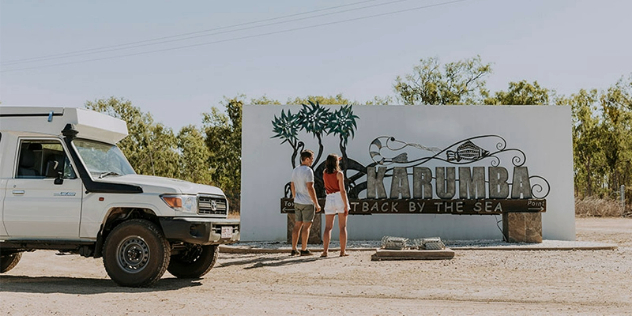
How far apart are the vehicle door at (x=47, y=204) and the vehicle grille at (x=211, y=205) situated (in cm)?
155

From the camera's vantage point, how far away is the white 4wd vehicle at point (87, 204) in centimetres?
820

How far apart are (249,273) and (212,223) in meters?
1.77

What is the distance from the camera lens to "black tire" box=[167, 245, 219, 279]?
31.0ft

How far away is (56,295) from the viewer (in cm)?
738

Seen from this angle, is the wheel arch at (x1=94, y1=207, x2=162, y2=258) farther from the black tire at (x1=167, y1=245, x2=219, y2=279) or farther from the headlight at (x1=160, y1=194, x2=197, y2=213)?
the black tire at (x1=167, y1=245, x2=219, y2=279)

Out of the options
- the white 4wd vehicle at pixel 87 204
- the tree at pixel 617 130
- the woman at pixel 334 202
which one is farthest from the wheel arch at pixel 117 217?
the tree at pixel 617 130

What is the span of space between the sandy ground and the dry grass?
18917 mm

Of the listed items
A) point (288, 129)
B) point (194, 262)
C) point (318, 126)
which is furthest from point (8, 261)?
point (318, 126)

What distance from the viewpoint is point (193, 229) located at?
27.2ft

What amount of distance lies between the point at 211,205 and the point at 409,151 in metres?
8.22

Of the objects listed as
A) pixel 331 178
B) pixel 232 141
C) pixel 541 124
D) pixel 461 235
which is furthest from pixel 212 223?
pixel 232 141

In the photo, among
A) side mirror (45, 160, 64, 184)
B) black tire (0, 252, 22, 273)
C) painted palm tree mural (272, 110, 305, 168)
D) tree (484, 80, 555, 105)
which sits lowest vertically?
black tire (0, 252, 22, 273)

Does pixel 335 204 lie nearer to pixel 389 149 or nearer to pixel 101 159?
pixel 101 159

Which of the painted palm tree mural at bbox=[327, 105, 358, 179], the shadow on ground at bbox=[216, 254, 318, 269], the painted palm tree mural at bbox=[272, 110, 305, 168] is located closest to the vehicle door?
the shadow on ground at bbox=[216, 254, 318, 269]
